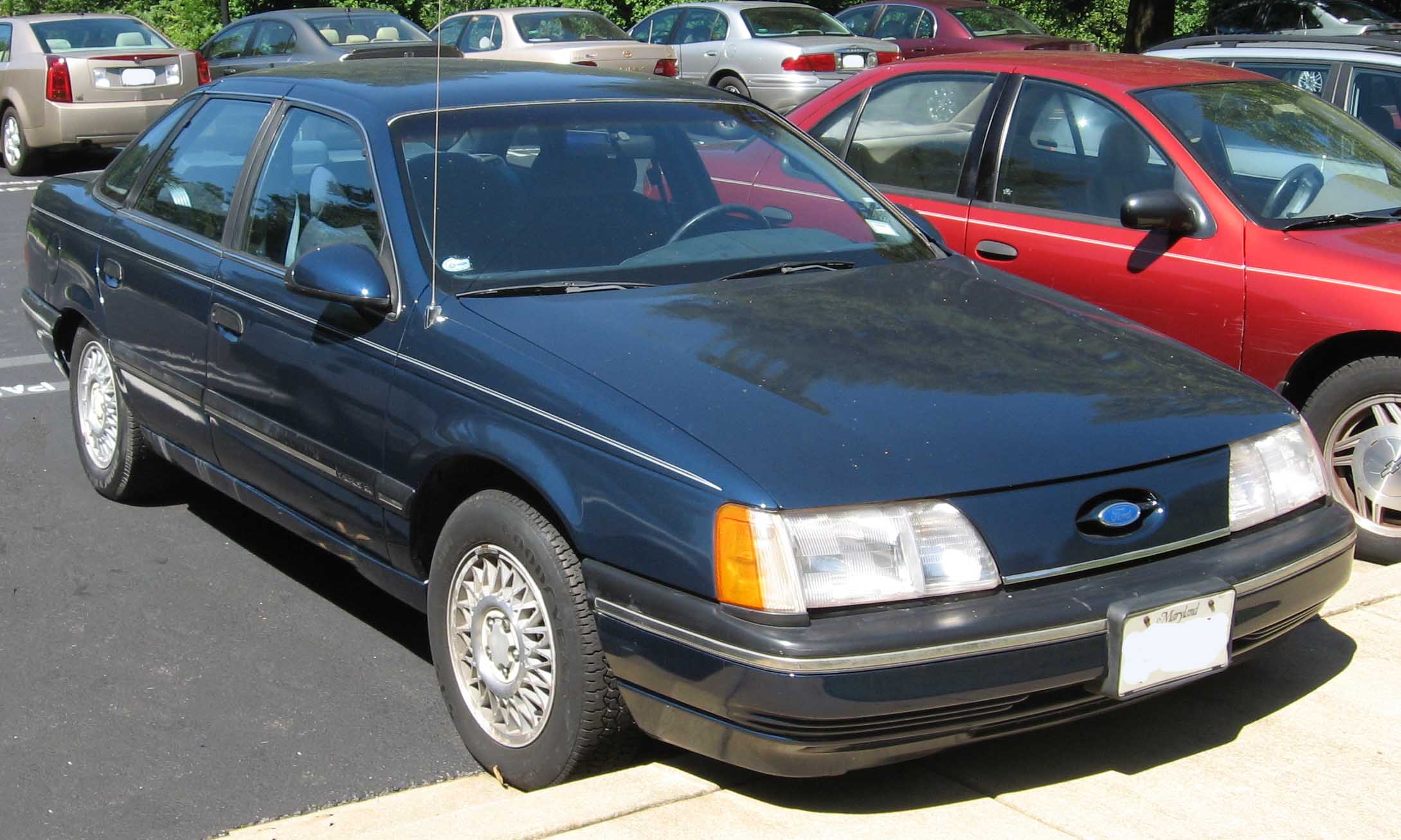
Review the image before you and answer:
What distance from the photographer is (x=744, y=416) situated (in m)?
3.23

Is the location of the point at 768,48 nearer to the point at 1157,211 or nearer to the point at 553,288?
the point at 1157,211

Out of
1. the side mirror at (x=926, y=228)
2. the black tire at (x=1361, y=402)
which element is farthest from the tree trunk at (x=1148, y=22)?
the side mirror at (x=926, y=228)

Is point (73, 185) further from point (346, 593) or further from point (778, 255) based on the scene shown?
point (778, 255)

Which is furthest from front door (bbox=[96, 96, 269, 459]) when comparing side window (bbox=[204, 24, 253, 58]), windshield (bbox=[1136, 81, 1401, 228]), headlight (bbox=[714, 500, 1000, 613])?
side window (bbox=[204, 24, 253, 58])

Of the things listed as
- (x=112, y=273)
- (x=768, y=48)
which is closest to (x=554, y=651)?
(x=112, y=273)

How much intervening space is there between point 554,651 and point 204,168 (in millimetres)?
2519

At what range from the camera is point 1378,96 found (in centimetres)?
761

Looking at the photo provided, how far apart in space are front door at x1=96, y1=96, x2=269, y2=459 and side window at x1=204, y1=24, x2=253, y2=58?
13.6m

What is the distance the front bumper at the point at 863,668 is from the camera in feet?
9.74

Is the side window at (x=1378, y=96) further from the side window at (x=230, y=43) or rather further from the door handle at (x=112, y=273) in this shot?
the side window at (x=230, y=43)

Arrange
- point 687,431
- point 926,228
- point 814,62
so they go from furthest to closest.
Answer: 1. point 814,62
2. point 926,228
3. point 687,431

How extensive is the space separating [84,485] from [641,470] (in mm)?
3612

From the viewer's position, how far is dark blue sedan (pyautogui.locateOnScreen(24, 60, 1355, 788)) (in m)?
3.05

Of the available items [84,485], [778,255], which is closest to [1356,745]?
[778,255]
